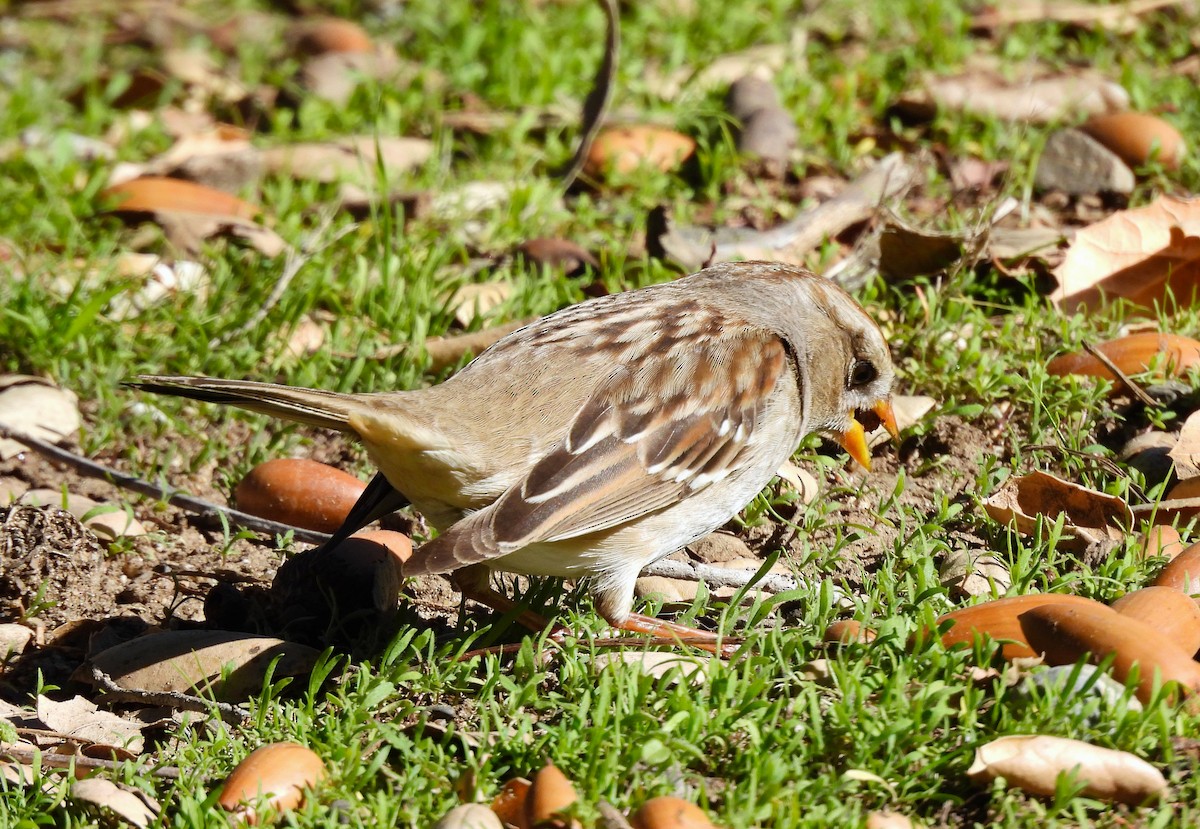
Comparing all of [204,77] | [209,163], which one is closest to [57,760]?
[209,163]

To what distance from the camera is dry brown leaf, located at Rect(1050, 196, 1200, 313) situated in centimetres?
527

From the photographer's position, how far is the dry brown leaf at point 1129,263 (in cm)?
527

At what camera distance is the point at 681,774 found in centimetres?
335

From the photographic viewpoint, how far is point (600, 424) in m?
3.97

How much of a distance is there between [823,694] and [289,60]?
575 cm

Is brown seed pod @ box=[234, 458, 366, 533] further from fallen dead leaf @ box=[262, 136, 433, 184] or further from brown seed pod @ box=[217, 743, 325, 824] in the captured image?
fallen dead leaf @ box=[262, 136, 433, 184]

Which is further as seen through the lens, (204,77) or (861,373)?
(204,77)

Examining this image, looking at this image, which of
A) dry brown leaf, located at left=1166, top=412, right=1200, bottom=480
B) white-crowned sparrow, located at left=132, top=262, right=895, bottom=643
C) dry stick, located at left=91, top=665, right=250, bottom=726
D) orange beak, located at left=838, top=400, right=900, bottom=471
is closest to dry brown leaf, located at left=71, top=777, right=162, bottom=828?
dry stick, located at left=91, top=665, right=250, bottom=726

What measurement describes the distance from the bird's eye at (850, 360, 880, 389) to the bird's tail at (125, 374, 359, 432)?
5.52 ft

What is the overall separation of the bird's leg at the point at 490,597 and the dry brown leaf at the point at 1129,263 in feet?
7.95

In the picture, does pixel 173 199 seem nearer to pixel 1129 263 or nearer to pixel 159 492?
pixel 159 492

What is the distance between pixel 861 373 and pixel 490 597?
1.38 meters

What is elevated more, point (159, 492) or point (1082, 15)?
point (1082, 15)

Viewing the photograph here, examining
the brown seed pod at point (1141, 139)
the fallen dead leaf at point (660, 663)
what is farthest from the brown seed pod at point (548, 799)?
the brown seed pod at point (1141, 139)
